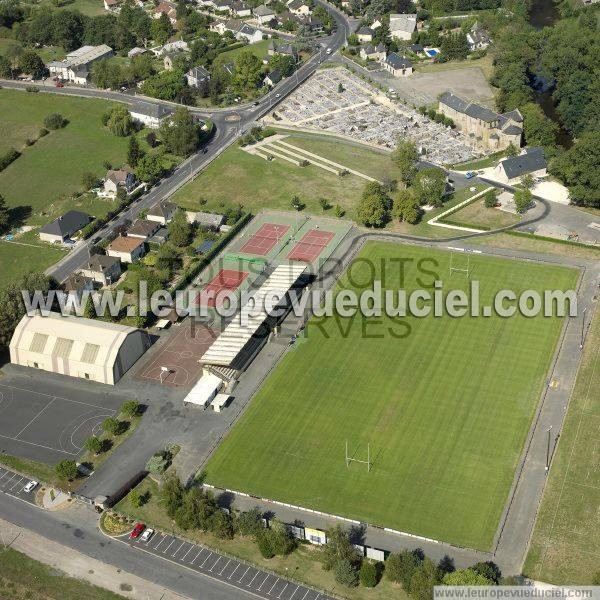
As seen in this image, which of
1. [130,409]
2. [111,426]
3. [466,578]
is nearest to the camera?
[466,578]

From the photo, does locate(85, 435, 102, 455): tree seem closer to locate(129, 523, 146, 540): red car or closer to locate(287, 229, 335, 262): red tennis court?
locate(129, 523, 146, 540): red car

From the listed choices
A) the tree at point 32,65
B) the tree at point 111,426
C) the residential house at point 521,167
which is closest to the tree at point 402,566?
the tree at point 111,426

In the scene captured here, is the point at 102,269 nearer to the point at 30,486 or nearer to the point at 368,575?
the point at 30,486

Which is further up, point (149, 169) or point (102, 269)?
point (149, 169)

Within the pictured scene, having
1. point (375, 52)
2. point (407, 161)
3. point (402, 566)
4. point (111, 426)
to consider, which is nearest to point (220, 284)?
point (111, 426)

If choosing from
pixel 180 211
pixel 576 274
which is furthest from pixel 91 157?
pixel 576 274

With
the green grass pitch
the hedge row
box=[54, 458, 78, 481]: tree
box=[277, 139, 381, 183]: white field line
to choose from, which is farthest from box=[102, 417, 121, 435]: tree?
box=[277, 139, 381, 183]: white field line

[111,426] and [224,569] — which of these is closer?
[224,569]
